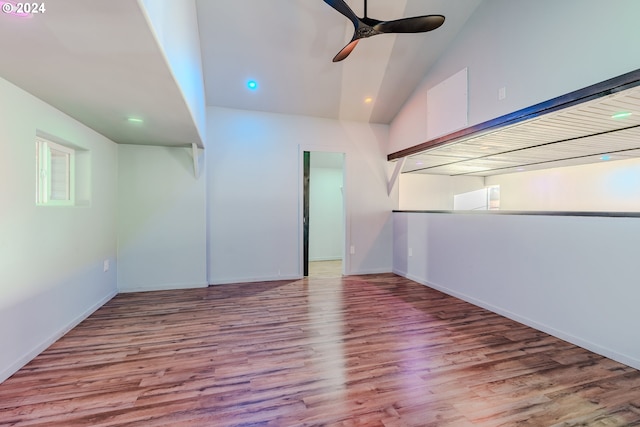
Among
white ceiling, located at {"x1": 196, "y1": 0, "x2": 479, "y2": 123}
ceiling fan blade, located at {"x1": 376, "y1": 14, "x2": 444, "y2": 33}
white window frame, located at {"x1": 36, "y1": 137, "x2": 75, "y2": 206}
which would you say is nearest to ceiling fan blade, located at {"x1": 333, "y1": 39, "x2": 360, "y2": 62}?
ceiling fan blade, located at {"x1": 376, "y1": 14, "x2": 444, "y2": 33}

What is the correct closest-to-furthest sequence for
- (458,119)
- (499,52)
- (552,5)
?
(552,5), (499,52), (458,119)

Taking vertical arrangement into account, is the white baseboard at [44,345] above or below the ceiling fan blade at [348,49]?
below

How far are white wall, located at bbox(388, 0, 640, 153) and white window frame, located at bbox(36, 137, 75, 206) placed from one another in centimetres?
430

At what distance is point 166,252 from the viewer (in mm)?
3945

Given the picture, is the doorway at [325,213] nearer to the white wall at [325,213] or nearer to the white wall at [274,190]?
the white wall at [325,213]

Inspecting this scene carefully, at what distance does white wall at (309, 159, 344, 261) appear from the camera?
627cm

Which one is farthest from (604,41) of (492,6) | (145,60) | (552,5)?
(145,60)

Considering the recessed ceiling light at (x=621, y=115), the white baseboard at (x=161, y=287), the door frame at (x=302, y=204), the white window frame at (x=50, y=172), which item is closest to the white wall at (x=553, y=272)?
the recessed ceiling light at (x=621, y=115)

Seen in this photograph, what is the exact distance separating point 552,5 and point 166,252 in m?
5.04

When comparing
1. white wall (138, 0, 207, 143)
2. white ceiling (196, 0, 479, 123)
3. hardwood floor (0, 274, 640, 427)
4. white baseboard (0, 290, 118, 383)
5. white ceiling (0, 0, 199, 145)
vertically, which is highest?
white ceiling (196, 0, 479, 123)

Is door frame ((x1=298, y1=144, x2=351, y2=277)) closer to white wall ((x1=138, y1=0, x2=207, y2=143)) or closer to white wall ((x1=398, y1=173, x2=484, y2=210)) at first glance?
white wall ((x1=398, y1=173, x2=484, y2=210))

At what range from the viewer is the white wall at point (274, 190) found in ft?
13.8

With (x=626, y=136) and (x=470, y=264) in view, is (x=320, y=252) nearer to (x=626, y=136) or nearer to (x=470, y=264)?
A: (x=470, y=264)

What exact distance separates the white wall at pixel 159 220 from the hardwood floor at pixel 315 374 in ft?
2.83
